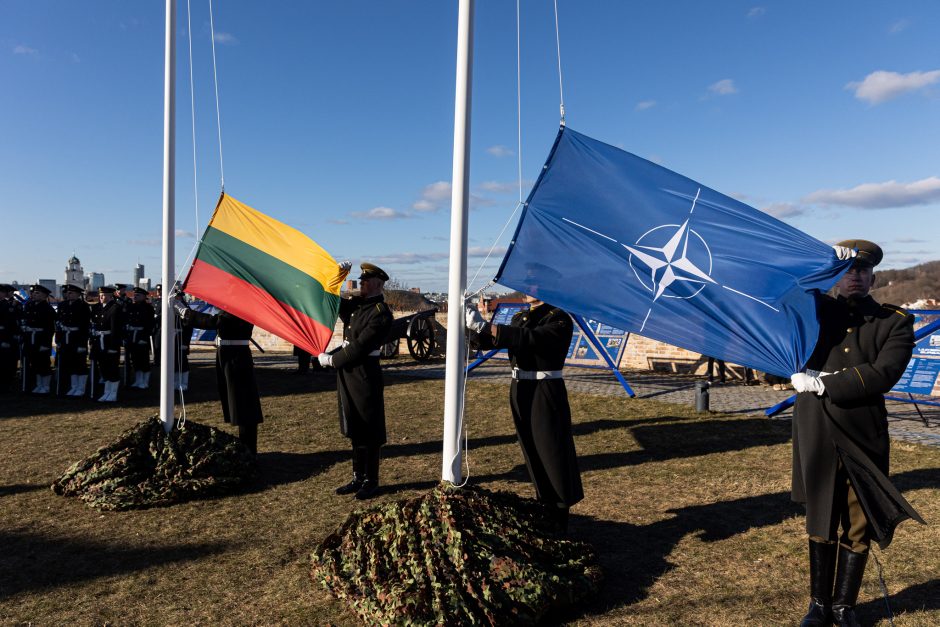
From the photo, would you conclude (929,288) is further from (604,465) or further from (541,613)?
(541,613)

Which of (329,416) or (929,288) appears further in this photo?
(929,288)

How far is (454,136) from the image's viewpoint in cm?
354

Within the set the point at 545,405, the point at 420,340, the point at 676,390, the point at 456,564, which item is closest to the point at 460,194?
the point at 545,405

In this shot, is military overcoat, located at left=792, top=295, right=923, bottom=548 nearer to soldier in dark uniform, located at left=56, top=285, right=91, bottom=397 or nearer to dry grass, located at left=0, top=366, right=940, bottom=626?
dry grass, located at left=0, top=366, right=940, bottom=626

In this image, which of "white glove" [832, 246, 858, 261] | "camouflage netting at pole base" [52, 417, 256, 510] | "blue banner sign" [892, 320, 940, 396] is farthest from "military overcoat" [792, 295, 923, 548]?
"blue banner sign" [892, 320, 940, 396]

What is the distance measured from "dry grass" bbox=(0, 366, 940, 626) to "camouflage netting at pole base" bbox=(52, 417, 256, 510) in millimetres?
125

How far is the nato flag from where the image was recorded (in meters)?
3.48

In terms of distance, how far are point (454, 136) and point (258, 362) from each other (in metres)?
14.9

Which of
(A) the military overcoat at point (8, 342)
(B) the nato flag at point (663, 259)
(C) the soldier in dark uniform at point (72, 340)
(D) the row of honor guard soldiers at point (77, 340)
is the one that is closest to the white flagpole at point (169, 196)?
(B) the nato flag at point (663, 259)

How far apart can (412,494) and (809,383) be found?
3.50m

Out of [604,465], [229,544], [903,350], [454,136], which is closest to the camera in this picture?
[903,350]

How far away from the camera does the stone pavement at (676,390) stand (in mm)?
8484

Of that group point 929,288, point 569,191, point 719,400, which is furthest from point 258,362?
point 929,288

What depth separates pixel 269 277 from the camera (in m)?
5.30
